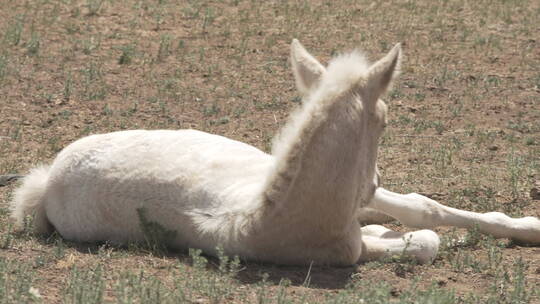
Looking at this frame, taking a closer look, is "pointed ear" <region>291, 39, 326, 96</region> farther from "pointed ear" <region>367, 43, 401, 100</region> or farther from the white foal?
"pointed ear" <region>367, 43, 401, 100</region>

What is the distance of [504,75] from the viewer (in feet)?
39.4

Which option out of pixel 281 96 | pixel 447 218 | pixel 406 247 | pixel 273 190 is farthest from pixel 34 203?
pixel 281 96

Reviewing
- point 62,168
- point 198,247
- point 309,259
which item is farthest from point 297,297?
point 62,168

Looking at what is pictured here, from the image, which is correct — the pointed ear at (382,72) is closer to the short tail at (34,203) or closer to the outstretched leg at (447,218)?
the outstretched leg at (447,218)

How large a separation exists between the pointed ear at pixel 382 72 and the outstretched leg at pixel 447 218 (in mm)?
1340

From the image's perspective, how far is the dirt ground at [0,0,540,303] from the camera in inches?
230

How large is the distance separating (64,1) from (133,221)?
906cm

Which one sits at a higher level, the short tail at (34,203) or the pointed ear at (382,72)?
the pointed ear at (382,72)

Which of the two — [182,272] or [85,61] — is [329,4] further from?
[182,272]

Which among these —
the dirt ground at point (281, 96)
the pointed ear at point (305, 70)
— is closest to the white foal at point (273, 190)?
the pointed ear at point (305, 70)

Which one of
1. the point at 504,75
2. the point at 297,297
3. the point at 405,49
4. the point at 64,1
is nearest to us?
the point at 297,297

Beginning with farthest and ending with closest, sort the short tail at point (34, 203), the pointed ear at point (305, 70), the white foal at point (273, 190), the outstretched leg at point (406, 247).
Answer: the short tail at point (34, 203) < the outstretched leg at point (406, 247) < the pointed ear at point (305, 70) < the white foal at point (273, 190)

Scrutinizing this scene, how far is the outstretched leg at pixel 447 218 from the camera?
21.8ft

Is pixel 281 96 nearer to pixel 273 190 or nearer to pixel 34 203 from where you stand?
pixel 34 203
